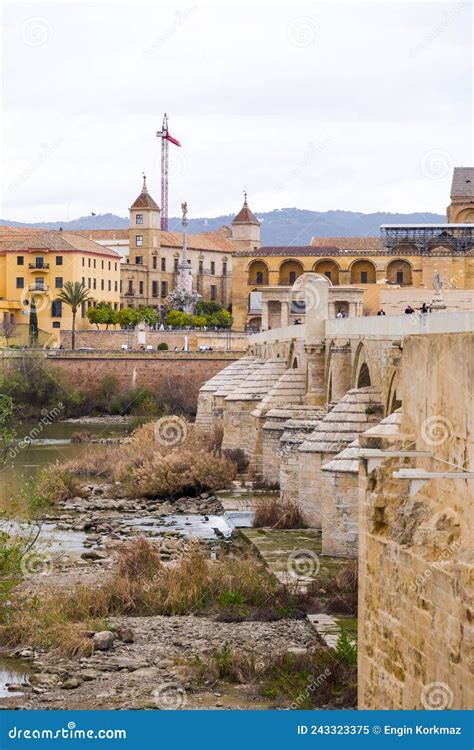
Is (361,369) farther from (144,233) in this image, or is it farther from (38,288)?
(144,233)

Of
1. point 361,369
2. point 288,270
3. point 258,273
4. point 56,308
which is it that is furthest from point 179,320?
point 361,369

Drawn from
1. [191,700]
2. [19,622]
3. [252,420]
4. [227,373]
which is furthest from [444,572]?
[227,373]

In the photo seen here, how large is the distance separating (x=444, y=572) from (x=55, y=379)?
171 ft

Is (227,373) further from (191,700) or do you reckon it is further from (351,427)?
(191,700)

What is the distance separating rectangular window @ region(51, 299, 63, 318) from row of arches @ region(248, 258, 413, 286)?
15.6 meters

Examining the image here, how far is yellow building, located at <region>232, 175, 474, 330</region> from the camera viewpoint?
7675 centimetres

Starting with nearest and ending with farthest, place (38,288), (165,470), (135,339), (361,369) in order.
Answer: (361,369), (165,470), (135,339), (38,288)

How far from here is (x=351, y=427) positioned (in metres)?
22.4

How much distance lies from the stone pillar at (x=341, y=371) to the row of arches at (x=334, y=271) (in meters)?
52.7

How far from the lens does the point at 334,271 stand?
279ft

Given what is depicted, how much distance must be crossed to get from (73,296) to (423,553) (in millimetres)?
60912

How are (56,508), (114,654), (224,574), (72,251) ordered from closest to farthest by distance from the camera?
(114,654) < (224,574) < (56,508) < (72,251)

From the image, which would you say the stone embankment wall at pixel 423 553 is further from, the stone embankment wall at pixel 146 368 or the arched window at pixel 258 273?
the arched window at pixel 258 273

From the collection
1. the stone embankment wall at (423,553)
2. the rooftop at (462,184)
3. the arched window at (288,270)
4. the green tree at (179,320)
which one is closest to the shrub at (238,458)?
the stone embankment wall at (423,553)
